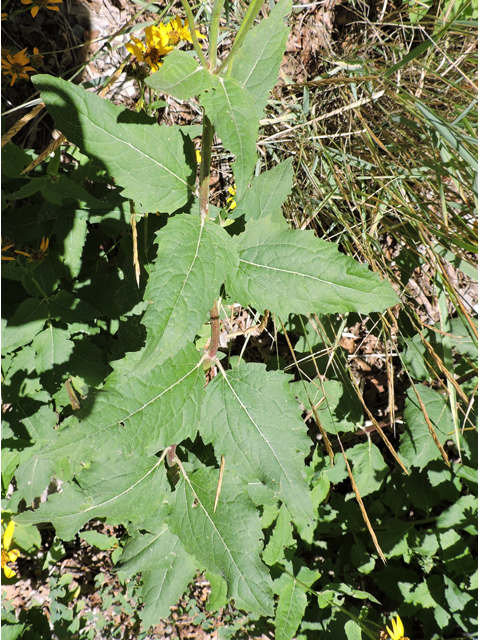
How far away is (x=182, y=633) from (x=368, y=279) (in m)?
2.52

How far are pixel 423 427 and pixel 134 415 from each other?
5.38 feet

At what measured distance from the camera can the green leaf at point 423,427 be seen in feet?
7.13

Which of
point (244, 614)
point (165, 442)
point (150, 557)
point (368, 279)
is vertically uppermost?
Result: point (368, 279)

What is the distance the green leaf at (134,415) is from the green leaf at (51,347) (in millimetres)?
834

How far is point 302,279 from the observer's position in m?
1.18

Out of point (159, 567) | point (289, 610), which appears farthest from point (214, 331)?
point (289, 610)

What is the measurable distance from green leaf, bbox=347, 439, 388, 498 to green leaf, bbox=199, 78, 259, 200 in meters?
1.89

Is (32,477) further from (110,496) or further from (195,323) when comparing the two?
(195,323)

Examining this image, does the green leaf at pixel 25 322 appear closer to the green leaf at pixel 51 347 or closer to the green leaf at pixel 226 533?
the green leaf at pixel 51 347

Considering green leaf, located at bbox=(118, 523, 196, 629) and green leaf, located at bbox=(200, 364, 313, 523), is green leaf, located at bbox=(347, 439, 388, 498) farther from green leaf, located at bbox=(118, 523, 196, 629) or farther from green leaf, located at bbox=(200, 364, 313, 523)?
green leaf, located at bbox=(200, 364, 313, 523)

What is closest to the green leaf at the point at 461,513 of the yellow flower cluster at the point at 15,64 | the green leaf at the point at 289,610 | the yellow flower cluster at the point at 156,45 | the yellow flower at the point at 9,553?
the green leaf at the point at 289,610

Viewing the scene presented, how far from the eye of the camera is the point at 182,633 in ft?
8.38

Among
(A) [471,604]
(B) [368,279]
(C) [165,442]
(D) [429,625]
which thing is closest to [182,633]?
(D) [429,625]

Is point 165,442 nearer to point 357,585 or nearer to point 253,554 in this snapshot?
point 253,554
